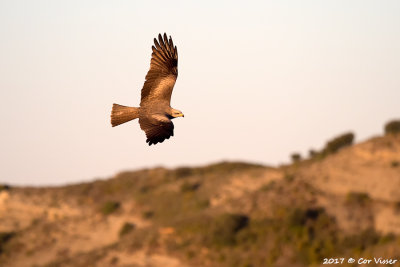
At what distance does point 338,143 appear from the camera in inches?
2741

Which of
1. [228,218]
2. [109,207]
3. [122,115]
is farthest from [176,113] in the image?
[109,207]

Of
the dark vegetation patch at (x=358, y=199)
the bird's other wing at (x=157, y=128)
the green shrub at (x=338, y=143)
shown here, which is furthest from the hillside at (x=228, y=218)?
the bird's other wing at (x=157, y=128)

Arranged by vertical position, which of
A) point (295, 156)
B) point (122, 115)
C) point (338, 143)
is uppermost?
point (338, 143)

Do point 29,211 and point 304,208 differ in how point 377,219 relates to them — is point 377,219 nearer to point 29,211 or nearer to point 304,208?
point 304,208

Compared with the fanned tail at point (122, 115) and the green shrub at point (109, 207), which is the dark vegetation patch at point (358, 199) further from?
the fanned tail at point (122, 115)

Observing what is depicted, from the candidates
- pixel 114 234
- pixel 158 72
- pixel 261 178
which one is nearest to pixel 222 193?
pixel 261 178

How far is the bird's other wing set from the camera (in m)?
17.5

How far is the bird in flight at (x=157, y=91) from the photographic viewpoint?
1853cm

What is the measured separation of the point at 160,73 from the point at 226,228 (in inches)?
1242

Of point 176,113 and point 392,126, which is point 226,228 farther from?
point 176,113

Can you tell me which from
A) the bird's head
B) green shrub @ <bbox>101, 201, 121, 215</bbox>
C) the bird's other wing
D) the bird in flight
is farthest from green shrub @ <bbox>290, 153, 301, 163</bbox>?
the bird's other wing

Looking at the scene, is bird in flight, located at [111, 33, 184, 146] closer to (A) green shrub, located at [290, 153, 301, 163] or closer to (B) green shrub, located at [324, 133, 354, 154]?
(A) green shrub, located at [290, 153, 301, 163]

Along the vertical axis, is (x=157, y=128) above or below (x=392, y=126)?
below

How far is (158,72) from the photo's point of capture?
1922 centimetres
